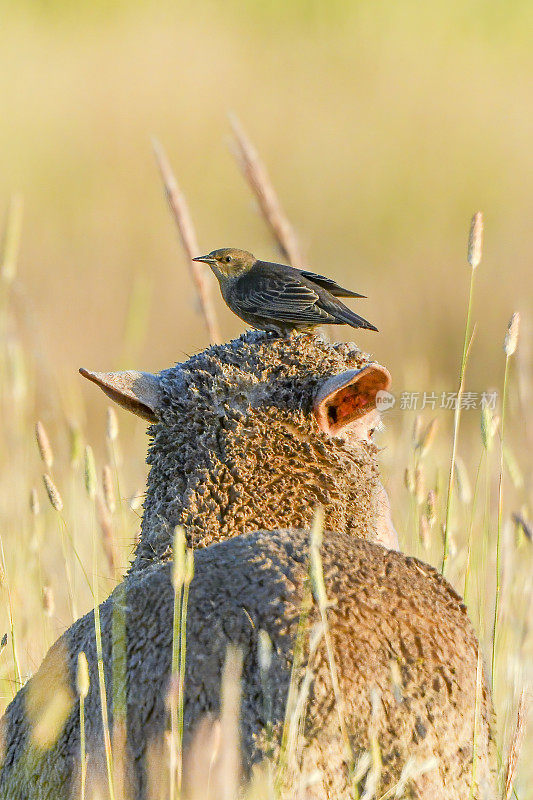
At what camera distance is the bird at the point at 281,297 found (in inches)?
119

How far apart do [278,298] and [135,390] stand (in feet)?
1.66

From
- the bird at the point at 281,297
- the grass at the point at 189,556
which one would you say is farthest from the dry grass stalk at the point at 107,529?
the bird at the point at 281,297

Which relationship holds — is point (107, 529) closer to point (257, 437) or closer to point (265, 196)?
point (257, 437)

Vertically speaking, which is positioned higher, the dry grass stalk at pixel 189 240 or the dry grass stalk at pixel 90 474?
the dry grass stalk at pixel 189 240

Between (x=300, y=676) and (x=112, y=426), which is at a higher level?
(x=112, y=426)

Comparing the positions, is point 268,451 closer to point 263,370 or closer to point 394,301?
point 263,370

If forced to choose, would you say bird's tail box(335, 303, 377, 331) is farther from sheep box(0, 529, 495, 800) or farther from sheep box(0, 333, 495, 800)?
sheep box(0, 529, 495, 800)

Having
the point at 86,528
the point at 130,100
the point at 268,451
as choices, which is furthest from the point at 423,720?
the point at 130,100

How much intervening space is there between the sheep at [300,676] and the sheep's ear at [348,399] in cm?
51

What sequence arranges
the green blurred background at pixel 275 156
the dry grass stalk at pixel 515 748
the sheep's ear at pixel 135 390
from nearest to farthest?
the dry grass stalk at pixel 515 748, the sheep's ear at pixel 135 390, the green blurred background at pixel 275 156

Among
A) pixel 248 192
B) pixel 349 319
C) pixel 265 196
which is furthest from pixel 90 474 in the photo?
pixel 248 192

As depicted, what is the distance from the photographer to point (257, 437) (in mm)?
2670

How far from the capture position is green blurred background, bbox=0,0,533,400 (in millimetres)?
10273

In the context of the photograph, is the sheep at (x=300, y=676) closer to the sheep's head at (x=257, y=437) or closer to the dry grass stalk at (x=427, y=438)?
the sheep's head at (x=257, y=437)
